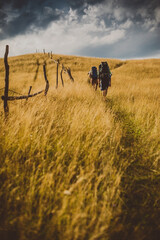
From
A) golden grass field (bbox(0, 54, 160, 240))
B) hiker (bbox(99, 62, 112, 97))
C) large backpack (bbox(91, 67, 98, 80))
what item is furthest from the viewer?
large backpack (bbox(91, 67, 98, 80))

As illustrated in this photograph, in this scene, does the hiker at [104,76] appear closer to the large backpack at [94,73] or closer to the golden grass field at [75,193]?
the large backpack at [94,73]

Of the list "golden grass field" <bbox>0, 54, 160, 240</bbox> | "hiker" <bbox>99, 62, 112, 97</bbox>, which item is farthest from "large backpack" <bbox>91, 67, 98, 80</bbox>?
"golden grass field" <bbox>0, 54, 160, 240</bbox>

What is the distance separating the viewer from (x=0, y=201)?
47.4 inches

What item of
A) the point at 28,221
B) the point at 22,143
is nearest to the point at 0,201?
the point at 28,221

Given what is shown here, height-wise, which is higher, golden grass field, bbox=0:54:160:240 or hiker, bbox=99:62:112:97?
hiker, bbox=99:62:112:97

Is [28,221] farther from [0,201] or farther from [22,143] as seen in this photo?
[22,143]

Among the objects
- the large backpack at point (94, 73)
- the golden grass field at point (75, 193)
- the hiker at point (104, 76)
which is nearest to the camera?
the golden grass field at point (75, 193)

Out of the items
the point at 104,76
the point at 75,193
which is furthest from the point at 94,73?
the point at 75,193

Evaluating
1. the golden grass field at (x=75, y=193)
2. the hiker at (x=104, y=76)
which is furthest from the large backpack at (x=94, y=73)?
the golden grass field at (x=75, y=193)

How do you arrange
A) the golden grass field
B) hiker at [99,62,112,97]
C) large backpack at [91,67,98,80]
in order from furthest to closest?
1. large backpack at [91,67,98,80]
2. hiker at [99,62,112,97]
3. the golden grass field

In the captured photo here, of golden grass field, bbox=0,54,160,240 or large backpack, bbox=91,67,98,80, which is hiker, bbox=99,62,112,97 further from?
golden grass field, bbox=0,54,160,240

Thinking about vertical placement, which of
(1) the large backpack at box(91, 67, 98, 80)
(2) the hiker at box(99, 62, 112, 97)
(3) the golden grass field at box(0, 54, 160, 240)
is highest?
(1) the large backpack at box(91, 67, 98, 80)

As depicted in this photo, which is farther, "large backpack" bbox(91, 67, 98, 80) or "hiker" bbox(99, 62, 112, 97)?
"large backpack" bbox(91, 67, 98, 80)

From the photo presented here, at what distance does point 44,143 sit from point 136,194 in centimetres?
147
